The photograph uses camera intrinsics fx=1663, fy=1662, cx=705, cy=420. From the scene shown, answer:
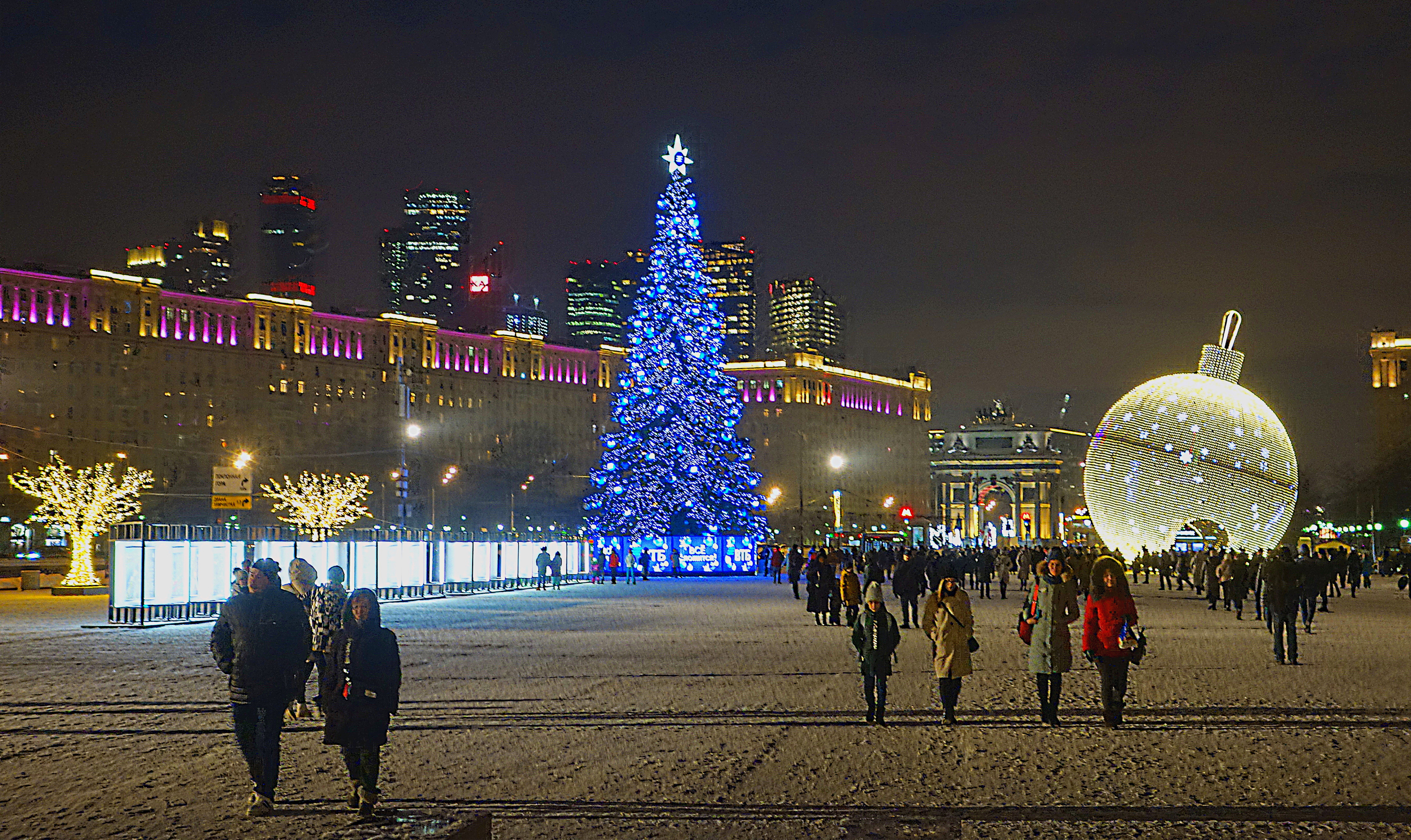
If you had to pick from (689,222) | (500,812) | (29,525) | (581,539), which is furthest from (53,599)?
(29,525)

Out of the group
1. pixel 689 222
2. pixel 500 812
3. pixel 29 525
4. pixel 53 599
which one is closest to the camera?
pixel 500 812

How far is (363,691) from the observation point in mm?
9078

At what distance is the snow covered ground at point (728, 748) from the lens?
9.16 meters

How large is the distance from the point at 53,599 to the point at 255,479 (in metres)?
96.6

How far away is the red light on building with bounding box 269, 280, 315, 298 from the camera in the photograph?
15875 cm

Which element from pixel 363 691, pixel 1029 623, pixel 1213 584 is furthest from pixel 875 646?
pixel 1213 584

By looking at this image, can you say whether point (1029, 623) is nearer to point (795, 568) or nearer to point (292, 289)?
point (795, 568)

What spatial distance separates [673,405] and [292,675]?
5296 centimetres

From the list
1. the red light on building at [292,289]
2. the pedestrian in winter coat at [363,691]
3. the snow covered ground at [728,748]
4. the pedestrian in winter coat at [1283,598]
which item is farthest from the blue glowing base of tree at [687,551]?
the red light on building at [292,289]

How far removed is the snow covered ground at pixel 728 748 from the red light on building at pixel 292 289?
13986 centimetres

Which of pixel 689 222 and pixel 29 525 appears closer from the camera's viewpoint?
pixel 689 222

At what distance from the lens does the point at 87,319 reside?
13475cm

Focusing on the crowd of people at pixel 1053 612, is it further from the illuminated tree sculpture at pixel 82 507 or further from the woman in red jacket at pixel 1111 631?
the illuminated tree sculpture at pixel 82 507

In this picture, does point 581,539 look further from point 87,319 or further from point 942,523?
point 942,523
